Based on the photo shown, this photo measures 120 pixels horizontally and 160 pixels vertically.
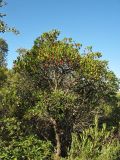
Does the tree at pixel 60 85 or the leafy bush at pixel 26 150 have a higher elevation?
the tree at pixel 60 85

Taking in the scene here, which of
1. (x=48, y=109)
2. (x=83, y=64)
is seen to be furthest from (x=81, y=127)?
(x=83, y=64)

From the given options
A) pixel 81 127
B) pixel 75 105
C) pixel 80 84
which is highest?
pixel 80 84

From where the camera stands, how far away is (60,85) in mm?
26359

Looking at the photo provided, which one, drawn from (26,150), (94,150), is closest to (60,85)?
(26,150)

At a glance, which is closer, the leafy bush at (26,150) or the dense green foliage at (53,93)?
the leafy bush at (26,150)

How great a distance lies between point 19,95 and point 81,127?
556cm

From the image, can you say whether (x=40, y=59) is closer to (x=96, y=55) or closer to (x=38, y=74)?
(x=38, y=74)

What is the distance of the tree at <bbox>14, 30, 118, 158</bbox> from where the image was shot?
2439 cm

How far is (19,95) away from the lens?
26.3 meters

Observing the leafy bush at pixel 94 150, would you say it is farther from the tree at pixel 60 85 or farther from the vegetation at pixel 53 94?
the tree at pixel 60 85

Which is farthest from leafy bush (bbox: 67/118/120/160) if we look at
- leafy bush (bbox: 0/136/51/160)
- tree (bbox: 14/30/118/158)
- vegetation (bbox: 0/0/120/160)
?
tree (bbox: 14/30/118/158)

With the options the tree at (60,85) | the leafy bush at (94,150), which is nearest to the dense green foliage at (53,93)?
the tree at (60,85)

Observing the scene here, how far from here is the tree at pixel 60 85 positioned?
960 inches

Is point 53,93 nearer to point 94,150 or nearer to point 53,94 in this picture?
point 53,94
